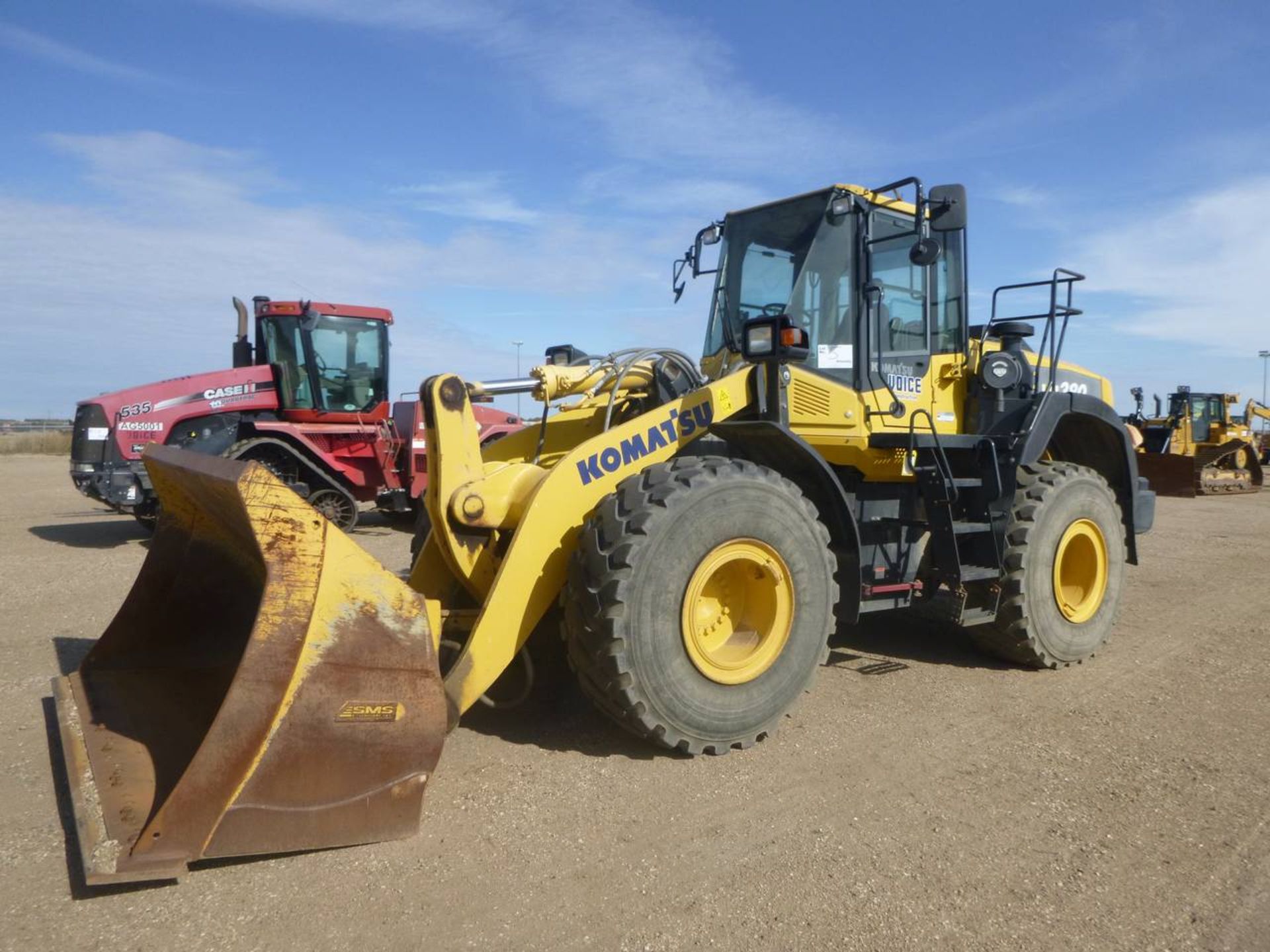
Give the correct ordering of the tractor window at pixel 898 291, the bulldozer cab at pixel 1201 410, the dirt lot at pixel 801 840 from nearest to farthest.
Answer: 1. the dirt lot at pixel 801 840
2. the tractor window at pixel 898 291
3. the bulldozer cab at pixel 1201 410

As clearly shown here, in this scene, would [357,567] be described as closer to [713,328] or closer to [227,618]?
[227,618]

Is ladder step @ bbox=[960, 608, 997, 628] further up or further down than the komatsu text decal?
further down

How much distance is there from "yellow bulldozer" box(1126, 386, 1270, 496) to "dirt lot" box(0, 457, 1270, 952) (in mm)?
19619

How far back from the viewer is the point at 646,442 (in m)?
4.23

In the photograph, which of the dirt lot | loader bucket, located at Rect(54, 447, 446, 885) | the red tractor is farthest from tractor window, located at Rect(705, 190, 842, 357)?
the red tractor

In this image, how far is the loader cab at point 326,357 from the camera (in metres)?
11.7

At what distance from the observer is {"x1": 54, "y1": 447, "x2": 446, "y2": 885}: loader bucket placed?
9.23ft

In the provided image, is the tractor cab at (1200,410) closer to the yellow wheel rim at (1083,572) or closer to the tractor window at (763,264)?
the yellow wheel rim at (1083,572)

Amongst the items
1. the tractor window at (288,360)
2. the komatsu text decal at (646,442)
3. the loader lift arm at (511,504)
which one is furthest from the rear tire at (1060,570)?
the tractor window at (288,360)

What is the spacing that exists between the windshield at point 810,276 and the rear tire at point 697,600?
1159 millimetres

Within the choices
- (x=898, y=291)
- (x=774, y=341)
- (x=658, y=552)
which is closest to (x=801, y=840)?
(x=658, y=552)

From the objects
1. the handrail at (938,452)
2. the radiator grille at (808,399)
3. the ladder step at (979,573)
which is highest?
the radiator grille at (808,399)

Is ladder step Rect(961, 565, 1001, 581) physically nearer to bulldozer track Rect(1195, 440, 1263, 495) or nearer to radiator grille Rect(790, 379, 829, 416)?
radiator grille Rect(790, 379, 829, 416)

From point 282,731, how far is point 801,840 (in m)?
1.80
